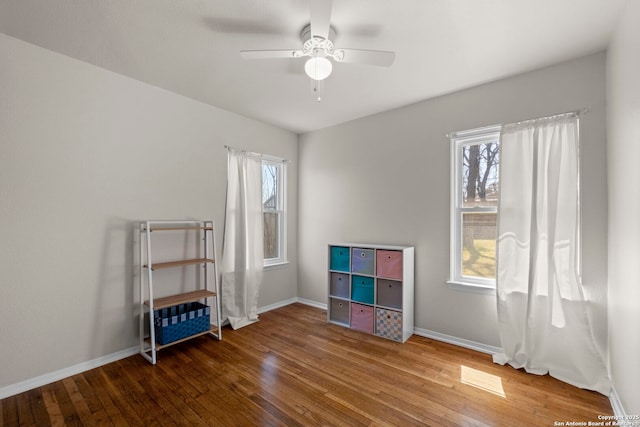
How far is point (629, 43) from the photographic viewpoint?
1.67 metres

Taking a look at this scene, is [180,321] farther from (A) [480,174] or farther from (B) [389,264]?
(A) [480,174]

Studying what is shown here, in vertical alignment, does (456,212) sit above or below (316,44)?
below

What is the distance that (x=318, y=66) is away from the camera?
6.26 ft

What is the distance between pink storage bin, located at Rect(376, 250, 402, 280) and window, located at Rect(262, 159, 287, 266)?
1601 mm

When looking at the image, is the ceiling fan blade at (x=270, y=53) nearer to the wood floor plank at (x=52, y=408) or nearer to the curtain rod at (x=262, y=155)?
the curtain rod at (x=262, y=155)

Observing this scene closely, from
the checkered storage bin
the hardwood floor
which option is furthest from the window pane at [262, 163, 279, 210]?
the checkered storage bin

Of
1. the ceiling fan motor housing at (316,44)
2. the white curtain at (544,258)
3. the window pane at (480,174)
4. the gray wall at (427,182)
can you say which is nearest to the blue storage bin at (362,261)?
the gray wall at (427,182)

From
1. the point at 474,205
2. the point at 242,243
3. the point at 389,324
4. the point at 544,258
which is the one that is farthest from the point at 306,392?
the point at 474,205

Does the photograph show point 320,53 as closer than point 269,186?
Yes

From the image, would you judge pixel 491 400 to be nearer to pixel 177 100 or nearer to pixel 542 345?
pixel 542 345

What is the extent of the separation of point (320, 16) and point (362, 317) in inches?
114

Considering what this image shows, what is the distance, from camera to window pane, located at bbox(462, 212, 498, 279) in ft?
9.14

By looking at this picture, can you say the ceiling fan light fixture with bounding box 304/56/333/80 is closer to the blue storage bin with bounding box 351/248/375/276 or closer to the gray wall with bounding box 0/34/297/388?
the gray wall with bounding box 0/34/297/388

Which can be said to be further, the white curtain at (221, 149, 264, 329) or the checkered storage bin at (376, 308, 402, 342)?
the white curtain at (221, 149, 264, 329)
